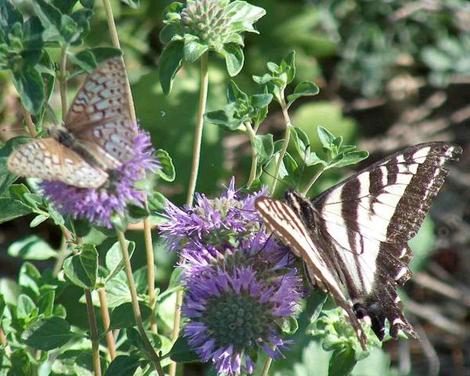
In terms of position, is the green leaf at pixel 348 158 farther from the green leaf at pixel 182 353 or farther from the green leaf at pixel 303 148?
the green leaf at pixel 182 353

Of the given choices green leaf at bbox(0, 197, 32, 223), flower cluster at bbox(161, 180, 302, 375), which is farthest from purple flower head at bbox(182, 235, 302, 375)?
green leaf at bbox(0, 197, 32, 223)

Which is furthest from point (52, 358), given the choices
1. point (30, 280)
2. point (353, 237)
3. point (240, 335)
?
point (353, 237)

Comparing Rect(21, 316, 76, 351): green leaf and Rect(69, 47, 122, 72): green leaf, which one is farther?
Rect(21, 316, 76, 351): green leaf

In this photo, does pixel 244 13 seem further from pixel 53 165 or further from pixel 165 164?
pixel 53 165

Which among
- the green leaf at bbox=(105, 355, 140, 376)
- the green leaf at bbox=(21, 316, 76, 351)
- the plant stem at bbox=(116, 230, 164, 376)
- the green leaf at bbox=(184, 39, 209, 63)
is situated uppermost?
the green leaf at bbox=(184, 39, 209, 63)

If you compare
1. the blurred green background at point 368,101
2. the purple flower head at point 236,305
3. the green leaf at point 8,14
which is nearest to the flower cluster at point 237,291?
the purple flower head at point 236,305

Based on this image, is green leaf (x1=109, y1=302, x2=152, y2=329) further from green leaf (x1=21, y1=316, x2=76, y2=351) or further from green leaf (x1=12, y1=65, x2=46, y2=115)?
green leaf (x1=12, y1=65, x2=46, y2=115)

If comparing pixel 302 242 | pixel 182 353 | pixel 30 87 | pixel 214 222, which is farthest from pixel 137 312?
pixel 30 87
